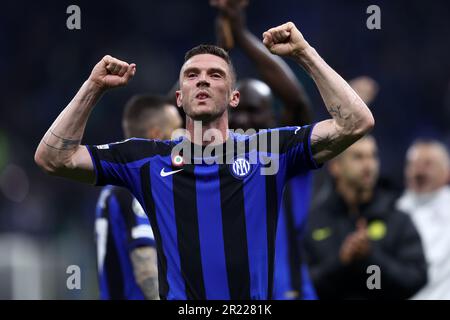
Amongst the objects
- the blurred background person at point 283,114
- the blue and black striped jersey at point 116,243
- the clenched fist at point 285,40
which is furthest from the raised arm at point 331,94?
the blurred background person at point 283,114

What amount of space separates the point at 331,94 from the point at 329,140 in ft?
0.70

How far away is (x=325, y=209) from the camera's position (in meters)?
7.54

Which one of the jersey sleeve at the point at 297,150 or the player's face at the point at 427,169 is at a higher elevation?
the player's face at the point at 427,169

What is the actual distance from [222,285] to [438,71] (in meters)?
13.7

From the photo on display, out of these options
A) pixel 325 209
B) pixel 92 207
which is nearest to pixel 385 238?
pixel 325 209

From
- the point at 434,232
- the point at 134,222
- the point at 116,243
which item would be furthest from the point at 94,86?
the point at 434,232

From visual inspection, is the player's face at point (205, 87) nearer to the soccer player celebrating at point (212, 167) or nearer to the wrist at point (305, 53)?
the soccer player celebrating at point (212, 167)

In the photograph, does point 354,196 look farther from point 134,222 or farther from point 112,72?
point 112,72

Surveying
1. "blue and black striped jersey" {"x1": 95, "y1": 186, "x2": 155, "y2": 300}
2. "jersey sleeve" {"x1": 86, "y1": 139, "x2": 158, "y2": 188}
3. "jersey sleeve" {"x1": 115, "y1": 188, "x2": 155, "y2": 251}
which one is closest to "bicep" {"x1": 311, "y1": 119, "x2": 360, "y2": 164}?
"jersey sleeve" {"x1": 86, "y1": 139, "x2": 158, "y2": 188}

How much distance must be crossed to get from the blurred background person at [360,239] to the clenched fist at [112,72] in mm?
3203

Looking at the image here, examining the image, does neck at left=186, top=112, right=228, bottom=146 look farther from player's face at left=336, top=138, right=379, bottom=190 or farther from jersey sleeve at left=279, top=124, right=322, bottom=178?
player's face at left=336, top=138, right=379, bottom=190

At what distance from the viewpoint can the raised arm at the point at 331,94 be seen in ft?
13.0

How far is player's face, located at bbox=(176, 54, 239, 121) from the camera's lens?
4086mm
